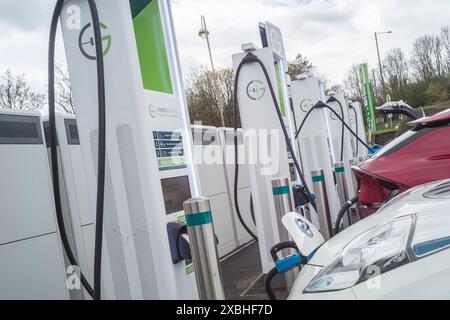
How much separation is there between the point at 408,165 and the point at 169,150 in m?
2.03

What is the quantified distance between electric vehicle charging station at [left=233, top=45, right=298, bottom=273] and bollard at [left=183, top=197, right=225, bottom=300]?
301cm

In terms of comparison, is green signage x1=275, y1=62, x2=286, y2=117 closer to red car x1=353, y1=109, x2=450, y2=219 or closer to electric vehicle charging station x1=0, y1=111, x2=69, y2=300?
red car x1=353, y1=109, x2=450, y2=219

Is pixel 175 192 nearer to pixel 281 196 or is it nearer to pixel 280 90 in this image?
pixel 281 196

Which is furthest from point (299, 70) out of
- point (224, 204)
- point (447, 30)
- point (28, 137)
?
point (28, 137)

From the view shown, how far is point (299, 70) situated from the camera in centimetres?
3772

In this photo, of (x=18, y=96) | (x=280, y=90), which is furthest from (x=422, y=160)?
(x=18, y=96)

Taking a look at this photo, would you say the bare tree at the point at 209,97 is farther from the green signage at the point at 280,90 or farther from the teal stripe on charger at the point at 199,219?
the teal stripe on charger at the point at 199,219

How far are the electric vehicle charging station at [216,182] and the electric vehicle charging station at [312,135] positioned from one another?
1626 millimetres

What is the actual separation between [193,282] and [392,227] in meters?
1.40

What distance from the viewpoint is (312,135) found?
7598 mm

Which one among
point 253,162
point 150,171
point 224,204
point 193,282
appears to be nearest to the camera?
point 150,171

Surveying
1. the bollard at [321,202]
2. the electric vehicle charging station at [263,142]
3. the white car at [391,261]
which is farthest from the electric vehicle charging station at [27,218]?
the bollard at [321,202]

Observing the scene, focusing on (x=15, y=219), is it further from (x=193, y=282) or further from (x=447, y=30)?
(x=447, y=30)

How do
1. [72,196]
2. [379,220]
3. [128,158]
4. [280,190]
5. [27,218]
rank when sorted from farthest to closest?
[280,190] < [72,196] < [27,218] < [128,158] < [379,220]
